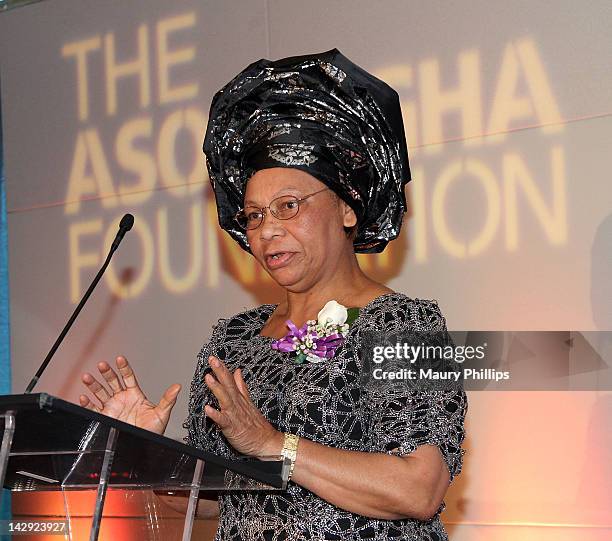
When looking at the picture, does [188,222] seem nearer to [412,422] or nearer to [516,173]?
[516,173]

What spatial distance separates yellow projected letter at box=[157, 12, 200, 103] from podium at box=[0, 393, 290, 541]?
2.56 meters

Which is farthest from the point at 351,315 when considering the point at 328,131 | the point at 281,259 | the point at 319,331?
the point at 328,131

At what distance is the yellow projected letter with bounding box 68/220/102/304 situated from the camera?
4168mm

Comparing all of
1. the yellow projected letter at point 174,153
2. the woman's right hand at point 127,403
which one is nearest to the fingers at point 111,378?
the woman's right hand at point 127,403

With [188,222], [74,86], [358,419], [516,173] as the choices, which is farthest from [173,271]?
[358,419]

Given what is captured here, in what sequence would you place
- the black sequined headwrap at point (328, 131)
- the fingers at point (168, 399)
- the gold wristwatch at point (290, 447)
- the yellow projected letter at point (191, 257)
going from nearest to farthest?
the gold wristwatch at point (290, 447) < the fingers at point (168, 399) < the black sequined headwrap at point (328, 131) < the yellow projected letter at point (191, 257)

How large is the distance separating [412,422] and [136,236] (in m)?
2.34

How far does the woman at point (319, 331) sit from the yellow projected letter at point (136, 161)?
5.21 ft

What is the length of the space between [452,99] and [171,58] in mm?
1255

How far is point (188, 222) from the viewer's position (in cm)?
393

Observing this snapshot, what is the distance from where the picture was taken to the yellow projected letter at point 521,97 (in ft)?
10.5

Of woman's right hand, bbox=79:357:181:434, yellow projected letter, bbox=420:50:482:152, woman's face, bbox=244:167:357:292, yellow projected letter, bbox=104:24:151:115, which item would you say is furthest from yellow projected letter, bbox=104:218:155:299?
woman's right hand, bbox=79:357:181:434

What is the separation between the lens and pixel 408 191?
11.3 ft

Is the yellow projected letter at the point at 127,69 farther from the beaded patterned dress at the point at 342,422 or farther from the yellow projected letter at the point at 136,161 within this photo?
the beaded patterned dress at the point at 342,422
